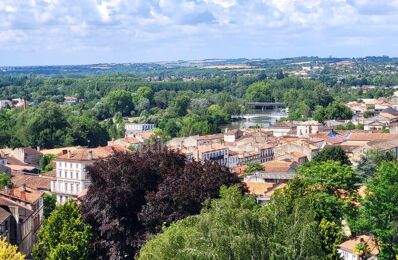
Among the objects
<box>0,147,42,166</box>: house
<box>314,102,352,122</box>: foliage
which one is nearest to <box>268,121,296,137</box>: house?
<box>314,102,352,122</box>: foliage

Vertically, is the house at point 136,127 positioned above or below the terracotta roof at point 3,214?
below

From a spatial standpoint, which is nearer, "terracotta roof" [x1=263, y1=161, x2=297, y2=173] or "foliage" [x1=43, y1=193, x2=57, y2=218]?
"foliage" [x1=43, y1=193, x2=57, y2=218]

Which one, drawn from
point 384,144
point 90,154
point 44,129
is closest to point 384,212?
point 90,154

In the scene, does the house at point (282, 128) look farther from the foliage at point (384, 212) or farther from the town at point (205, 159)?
the foliage at point (384, 212)

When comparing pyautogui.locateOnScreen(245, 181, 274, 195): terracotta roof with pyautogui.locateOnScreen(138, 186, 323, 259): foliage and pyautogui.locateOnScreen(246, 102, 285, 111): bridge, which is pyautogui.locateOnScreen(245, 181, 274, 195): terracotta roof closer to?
pyautogui.locateOnScreen(138, 186, 323, 259): foliage

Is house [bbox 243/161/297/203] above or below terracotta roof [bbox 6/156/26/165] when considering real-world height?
above

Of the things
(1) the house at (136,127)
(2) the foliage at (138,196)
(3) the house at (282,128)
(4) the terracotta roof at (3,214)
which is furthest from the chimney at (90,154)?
(1) the house at (136,127)
